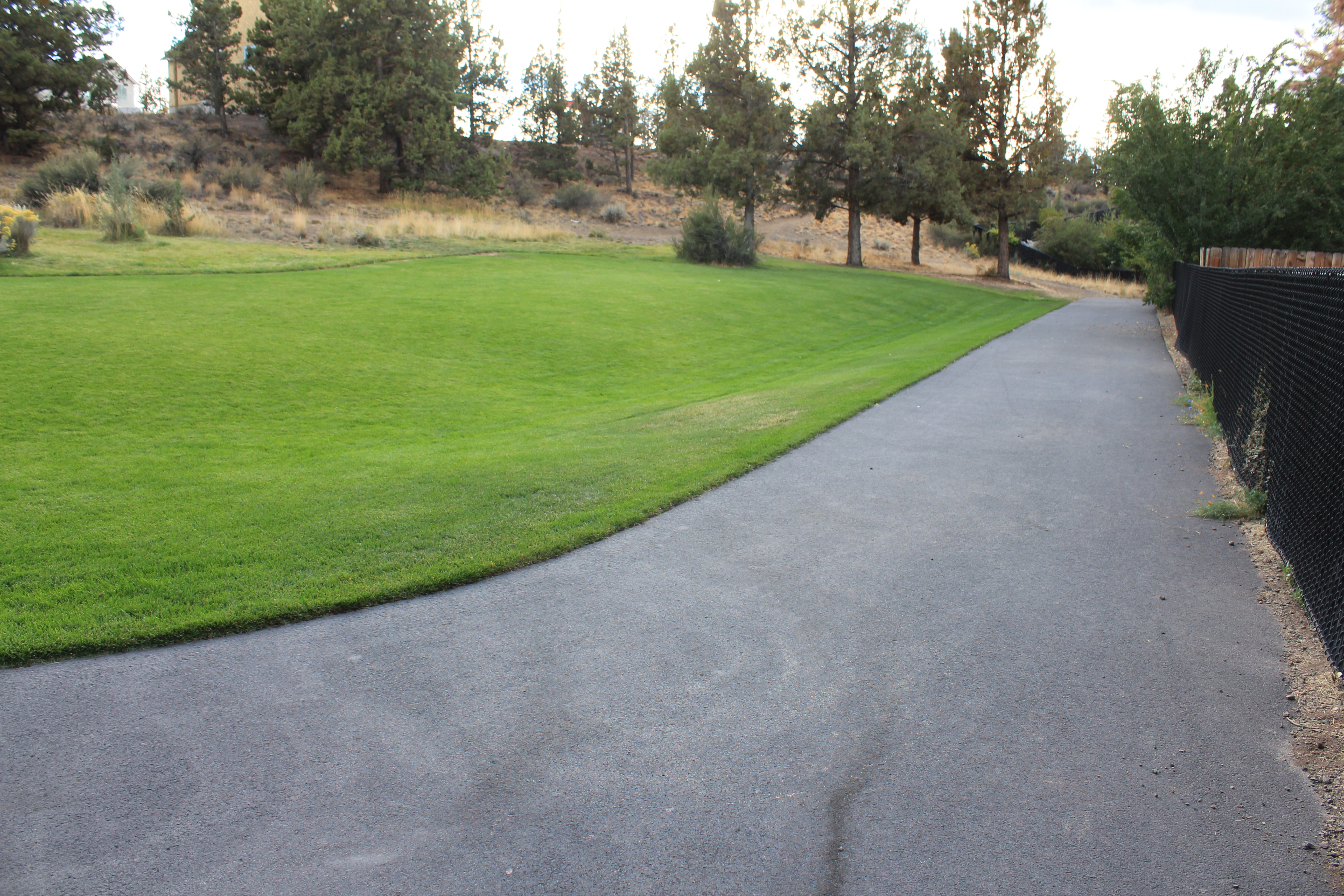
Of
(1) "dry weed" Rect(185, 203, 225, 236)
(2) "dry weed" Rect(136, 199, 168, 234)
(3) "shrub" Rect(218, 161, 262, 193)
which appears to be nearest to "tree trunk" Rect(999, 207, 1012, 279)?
(1) "dry weed" Rect(185, 203, 225, 236)

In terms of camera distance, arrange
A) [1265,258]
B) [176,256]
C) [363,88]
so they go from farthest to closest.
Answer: [363,88]
[176,256]
[1265,258]

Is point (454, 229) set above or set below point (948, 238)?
below

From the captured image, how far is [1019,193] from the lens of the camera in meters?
37.7

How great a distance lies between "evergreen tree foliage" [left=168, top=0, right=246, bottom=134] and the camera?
147ft

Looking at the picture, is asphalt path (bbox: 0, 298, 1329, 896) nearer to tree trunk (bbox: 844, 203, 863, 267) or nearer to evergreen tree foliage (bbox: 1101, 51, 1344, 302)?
evergreen tree foliage (bbox: 1101, 51, 1344, 302)

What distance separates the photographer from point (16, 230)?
16.5 m

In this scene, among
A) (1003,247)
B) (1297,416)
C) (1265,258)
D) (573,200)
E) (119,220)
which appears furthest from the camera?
(573,200)

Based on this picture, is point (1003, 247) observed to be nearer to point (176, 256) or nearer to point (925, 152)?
point (925, 152)

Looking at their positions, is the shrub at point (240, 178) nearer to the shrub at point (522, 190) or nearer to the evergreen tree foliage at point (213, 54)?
the evergreen tree foliage at point (213, 54)

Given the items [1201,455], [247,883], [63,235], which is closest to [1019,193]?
[1201,455]

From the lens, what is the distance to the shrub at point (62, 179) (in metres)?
25.0

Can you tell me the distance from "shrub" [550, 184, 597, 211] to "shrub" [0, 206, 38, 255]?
3669 cm

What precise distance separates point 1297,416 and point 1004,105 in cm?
3642

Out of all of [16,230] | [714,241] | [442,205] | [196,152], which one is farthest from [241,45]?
[16,230]
